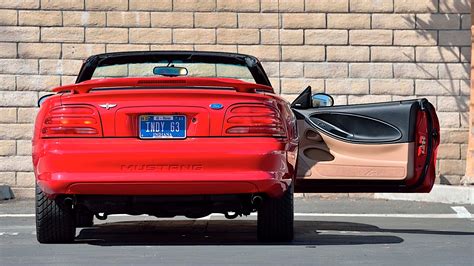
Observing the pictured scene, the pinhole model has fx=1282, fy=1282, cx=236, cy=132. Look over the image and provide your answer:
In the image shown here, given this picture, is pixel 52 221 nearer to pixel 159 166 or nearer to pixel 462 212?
pixel 159 166

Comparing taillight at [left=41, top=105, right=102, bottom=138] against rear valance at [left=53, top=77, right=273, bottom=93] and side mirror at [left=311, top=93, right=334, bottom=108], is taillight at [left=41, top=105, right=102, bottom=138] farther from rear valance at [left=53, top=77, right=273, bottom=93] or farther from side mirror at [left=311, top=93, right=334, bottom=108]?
side mirror at [left=311, top=93, right=334, bottom=108]

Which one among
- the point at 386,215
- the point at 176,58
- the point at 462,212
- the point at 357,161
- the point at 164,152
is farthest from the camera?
the point at 462,212

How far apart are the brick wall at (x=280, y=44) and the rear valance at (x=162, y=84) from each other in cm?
639

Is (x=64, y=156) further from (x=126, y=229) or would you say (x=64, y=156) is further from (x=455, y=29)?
(x=455, y=29)

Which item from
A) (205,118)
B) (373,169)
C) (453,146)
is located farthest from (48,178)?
(453,146)

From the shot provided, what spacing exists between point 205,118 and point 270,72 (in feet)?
22.7

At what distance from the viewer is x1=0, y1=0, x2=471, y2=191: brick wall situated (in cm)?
1484

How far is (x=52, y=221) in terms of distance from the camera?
8516mm

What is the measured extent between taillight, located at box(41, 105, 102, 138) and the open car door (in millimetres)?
1966

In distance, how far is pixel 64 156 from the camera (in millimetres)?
8062

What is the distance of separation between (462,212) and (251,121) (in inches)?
186

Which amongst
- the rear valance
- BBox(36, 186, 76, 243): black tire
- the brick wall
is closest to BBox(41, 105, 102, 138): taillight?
the rear valance

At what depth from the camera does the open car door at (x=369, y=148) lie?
9.50 metres

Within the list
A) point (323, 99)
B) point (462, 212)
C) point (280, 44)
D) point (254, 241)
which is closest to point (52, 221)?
point (254, 241)
